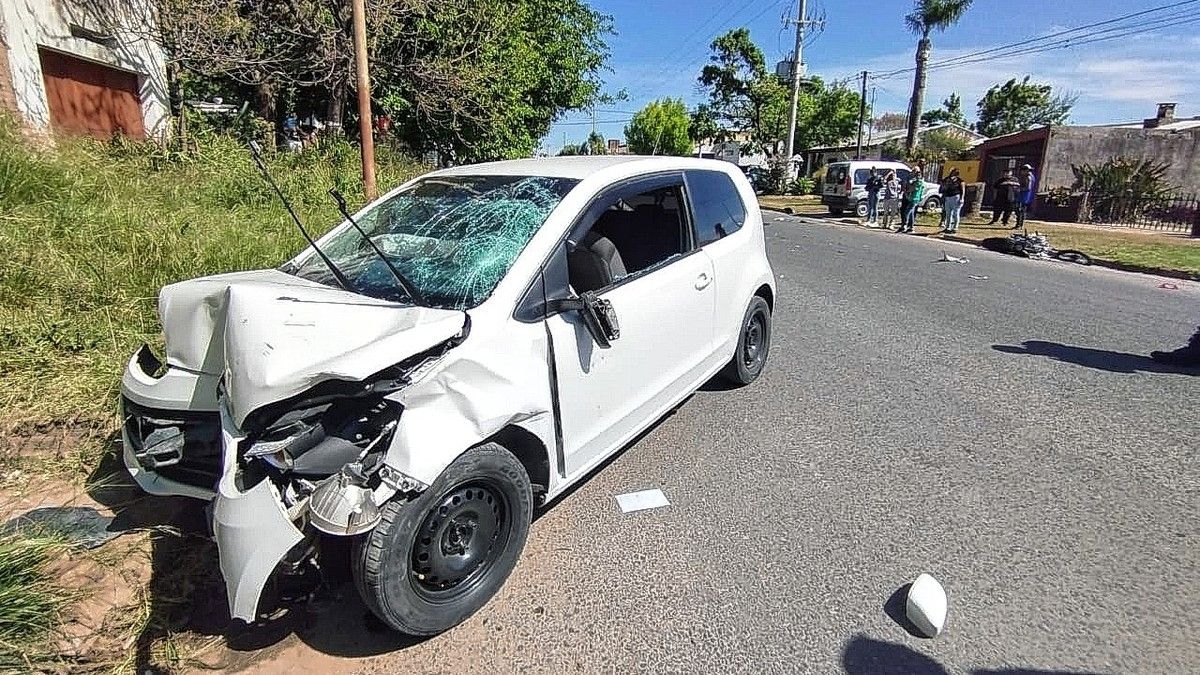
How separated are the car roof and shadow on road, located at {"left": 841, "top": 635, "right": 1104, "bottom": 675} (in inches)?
97.0

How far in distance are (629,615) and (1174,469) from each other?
338 cm

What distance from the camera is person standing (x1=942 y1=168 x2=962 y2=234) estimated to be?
16047 millimetres

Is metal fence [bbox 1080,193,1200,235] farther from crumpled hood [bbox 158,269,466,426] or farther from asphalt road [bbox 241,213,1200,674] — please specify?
crumpled hood [bbox 158,269,466,426]

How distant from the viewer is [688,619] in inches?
99.9

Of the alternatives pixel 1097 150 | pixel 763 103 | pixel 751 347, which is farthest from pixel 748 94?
pixel 751 347

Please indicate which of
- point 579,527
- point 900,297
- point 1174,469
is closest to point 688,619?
point 579,527

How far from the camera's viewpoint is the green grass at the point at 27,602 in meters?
2.17

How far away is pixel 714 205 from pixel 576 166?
1187 mm

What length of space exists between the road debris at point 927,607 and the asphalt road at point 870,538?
5cm

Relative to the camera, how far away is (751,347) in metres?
5.05

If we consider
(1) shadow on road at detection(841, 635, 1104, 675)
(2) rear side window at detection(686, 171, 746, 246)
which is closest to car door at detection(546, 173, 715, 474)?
(2) rear side window at detection(686, 171, 746, 246)

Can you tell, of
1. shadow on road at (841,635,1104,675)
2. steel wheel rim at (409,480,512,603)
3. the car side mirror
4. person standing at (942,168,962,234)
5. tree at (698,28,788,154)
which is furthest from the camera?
tree at (698,28,788,154)

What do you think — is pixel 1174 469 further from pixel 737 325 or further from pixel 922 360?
pixel 737 325

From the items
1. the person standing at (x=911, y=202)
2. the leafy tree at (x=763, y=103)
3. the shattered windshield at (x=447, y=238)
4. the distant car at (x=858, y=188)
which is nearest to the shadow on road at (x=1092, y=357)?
the shattered windshield at (x=447, y=238)
